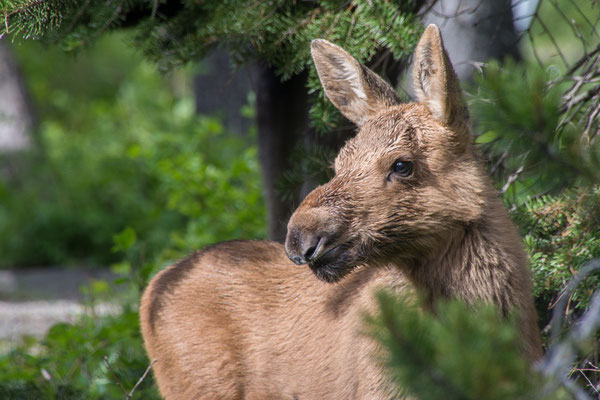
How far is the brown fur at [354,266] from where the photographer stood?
309 cm

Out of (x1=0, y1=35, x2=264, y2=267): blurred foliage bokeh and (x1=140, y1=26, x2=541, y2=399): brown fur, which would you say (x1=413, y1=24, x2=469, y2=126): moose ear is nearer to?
(x1=140, y1=26, x2=541, y2=399): brown fur

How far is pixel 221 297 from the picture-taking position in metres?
4.00

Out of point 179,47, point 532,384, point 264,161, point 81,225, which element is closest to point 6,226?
point 81,225

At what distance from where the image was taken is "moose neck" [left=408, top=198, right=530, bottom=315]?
3.18m

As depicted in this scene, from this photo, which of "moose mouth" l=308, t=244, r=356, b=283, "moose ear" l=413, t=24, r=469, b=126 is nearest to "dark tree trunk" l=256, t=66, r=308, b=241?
"moose ear" l=413, t=24, r=469, b=126

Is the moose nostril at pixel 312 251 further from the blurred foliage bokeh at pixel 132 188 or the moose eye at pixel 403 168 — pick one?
the blurred foliage bokeh at pixel 132 188

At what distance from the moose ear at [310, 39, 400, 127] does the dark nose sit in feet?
3.20

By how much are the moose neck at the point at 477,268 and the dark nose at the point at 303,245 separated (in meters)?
0.60

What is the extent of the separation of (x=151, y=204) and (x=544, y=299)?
28.5 feet

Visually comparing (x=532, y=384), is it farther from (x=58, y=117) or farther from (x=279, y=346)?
(x=58, y=117)

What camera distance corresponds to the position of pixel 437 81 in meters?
3.18

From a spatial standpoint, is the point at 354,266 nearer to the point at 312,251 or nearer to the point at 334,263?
the point at 334,263

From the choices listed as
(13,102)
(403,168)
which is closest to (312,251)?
(403,168)

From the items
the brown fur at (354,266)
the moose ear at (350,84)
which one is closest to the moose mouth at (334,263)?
the brown fur at (354,266)
